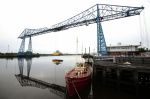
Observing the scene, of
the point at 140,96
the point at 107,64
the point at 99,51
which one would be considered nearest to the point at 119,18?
the point at 99,51

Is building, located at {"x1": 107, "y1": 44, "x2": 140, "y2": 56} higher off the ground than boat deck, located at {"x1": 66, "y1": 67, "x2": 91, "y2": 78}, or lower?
higher

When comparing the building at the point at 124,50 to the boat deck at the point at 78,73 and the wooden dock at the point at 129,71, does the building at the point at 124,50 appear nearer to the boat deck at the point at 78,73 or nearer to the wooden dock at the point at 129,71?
the wooden dock at the point at 129,71

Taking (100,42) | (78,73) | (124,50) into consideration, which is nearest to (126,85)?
(78,73)

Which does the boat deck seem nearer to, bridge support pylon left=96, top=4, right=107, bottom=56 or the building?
bridge support pylon left=96, top=4, right=107, bottom=56

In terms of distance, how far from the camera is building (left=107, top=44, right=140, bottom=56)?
38.6m

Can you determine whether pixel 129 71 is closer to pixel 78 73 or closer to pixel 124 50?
pixel 78 73

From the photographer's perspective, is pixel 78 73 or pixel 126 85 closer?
pixel 126 85

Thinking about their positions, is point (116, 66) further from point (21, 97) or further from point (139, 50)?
point (139, 50)

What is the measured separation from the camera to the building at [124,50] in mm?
38594

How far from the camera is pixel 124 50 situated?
3988 cm

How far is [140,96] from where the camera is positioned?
13.9 m

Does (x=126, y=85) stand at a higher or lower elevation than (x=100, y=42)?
lower

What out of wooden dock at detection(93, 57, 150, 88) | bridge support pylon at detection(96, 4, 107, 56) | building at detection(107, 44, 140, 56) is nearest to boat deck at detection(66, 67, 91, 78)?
wooden dock at detection(93, 57, 150, 88)

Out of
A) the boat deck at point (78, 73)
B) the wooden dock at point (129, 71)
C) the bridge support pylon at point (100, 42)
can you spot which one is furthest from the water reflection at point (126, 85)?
the bridge support pylon at point (100, 42)
